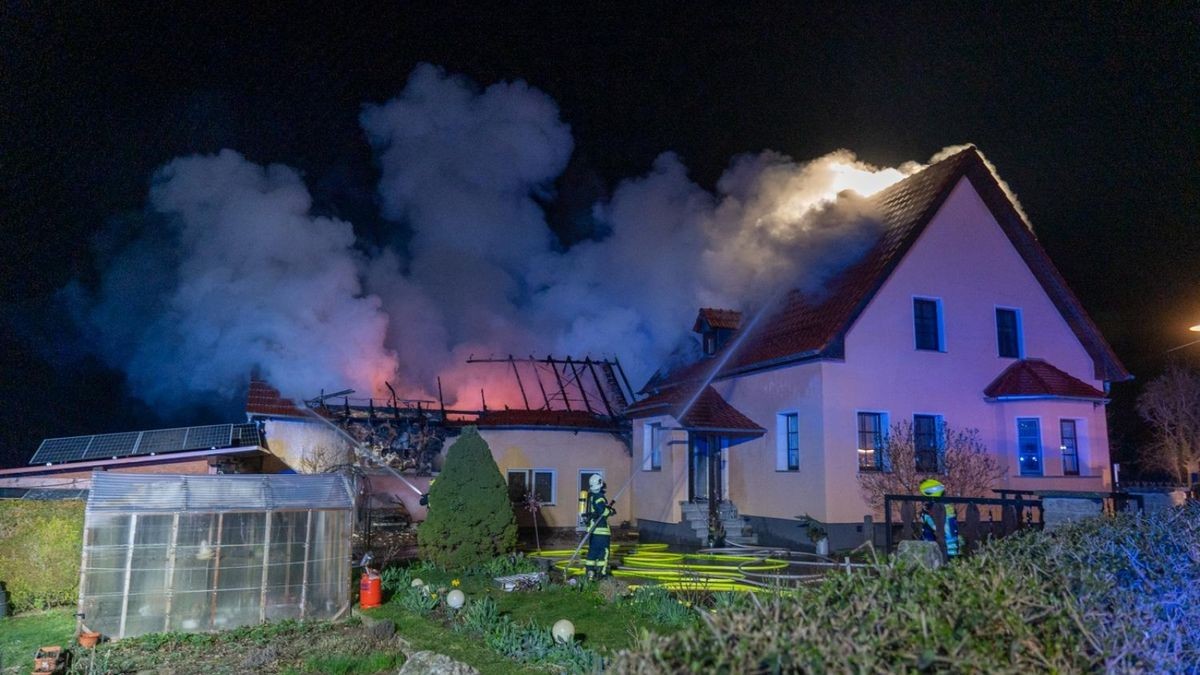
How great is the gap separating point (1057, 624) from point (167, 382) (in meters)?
31.3

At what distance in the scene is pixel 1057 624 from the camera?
4.09 meters

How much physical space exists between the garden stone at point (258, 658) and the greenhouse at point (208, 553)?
161cm

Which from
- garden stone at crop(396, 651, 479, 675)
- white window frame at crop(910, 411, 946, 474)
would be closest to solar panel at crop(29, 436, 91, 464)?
garden stone at crop(396, 651, 479, 675)

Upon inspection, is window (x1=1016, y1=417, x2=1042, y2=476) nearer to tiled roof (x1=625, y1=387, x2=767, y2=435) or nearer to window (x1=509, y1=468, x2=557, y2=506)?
tiled roof (x1=625, y1=387, x2=767, y2=435)

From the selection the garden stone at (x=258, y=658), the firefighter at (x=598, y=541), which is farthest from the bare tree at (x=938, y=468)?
the garden stone at (x=258, y=658)

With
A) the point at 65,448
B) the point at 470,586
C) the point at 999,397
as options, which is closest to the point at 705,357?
the point at 999,397

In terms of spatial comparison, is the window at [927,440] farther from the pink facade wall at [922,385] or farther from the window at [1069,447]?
the window at [1069,447]

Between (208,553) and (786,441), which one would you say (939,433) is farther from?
(208,553)

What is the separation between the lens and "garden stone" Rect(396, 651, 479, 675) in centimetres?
828

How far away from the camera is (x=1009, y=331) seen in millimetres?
21516

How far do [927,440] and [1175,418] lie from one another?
2538 cm

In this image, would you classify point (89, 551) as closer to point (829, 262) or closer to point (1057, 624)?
point (1057, 624)

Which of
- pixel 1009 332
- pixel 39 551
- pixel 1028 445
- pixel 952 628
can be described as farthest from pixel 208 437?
pixel 1009 332

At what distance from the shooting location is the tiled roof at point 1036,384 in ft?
64.9
